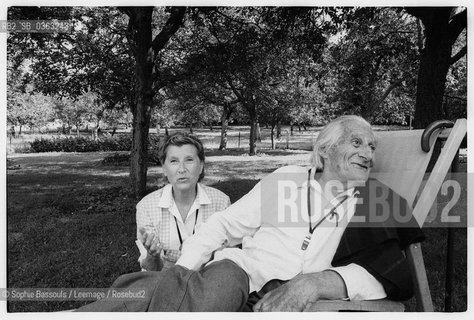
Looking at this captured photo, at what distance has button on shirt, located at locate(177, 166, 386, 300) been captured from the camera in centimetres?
199

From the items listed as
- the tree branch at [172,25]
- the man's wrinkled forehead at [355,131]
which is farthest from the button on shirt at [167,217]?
the tree branch at [172,25]

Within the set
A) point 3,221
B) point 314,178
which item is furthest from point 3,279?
point 314,178

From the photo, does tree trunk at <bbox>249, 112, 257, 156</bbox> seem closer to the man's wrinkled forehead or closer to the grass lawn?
the grass lawn

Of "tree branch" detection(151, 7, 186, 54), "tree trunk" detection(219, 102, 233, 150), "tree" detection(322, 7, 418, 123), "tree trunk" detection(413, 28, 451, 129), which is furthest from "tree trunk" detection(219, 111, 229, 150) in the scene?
"tree trunk" detection(413, 28, 451, 129)

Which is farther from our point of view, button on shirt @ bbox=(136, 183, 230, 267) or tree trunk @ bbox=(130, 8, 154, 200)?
tree trunk @ bbox=(130, 8, 154, 200)

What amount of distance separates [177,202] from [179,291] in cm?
78

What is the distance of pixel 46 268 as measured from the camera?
4.33 m

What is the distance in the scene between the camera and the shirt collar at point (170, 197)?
7.97ft

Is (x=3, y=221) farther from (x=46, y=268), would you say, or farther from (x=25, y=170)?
(x=25, y=170)

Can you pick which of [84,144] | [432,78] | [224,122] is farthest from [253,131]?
[432,78]

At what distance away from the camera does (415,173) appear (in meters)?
2.25

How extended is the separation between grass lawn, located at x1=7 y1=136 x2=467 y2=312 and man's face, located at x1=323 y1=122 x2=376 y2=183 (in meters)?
1.78

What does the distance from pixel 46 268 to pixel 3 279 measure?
2231 millimetres

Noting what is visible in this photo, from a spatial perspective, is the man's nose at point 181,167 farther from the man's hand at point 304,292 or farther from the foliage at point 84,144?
the foliage at point 84,144
